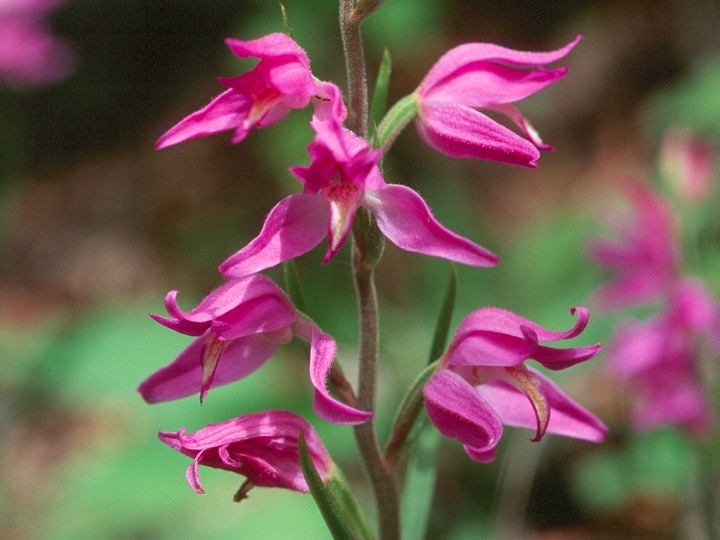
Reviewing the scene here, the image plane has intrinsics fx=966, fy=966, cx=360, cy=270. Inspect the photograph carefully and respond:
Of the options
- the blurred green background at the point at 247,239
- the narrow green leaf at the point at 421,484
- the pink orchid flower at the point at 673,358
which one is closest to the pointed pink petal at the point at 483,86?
the narrow green leaf at the point at 421,484

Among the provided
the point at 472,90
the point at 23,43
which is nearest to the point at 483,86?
the point at 472,90

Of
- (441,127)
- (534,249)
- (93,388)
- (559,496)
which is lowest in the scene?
(559,496)

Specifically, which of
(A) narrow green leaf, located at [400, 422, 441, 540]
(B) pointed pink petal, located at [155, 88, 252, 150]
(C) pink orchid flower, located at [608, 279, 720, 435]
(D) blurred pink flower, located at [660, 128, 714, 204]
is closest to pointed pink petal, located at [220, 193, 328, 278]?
(B) pointed pink petal, located at [155, 88, 252, 150]

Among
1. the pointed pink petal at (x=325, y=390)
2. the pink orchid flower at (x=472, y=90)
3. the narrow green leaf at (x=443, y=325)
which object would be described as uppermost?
the pink orchid flower at (x=472, y=90)

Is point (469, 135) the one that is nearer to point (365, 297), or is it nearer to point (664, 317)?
point (365, 297)

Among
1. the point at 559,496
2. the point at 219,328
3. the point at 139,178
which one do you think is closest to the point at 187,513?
the point at 559,496

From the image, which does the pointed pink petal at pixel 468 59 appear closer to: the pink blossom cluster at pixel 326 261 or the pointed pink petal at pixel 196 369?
the pink blossom cluster at pixel 326 261

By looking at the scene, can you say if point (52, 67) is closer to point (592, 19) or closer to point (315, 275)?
point (315, 275)

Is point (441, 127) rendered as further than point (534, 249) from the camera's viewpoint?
No
